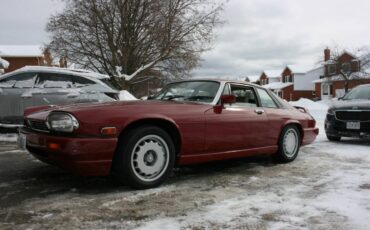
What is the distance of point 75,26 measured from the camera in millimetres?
23203

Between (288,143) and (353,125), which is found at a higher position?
(353,125)

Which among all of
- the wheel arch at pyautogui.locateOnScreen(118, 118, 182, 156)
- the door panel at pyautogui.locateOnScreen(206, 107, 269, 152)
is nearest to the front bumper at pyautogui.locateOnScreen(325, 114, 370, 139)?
the door panel at pyautogui.locateOnScreen(206, 107, 269, 152)

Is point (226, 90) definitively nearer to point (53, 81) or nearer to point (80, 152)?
point (80, 152)

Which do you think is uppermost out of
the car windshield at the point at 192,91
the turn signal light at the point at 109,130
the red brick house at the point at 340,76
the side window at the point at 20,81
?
the red brick house at the point at 340,76

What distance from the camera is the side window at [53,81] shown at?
9.21 m

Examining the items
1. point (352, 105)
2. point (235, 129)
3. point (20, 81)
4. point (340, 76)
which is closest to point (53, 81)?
point (20, 81)

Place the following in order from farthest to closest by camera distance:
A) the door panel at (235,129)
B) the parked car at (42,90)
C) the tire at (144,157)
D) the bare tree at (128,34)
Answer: the bare tree at (128,34)
the parked car at (42,90)
the door panel at (235,129)
the tire at (144,157)

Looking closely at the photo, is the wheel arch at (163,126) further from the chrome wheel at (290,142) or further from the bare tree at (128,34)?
the bare tree at (128,34)

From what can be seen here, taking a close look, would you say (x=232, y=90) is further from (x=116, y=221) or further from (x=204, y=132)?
(x=116, y=221)

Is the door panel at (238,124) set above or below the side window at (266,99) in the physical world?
below

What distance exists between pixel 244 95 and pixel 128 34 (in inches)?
723

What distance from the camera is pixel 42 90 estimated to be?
9.12 m

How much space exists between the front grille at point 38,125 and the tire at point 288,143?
352 centimetres

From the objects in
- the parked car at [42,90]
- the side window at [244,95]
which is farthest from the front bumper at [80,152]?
the parked car at [42,90]
